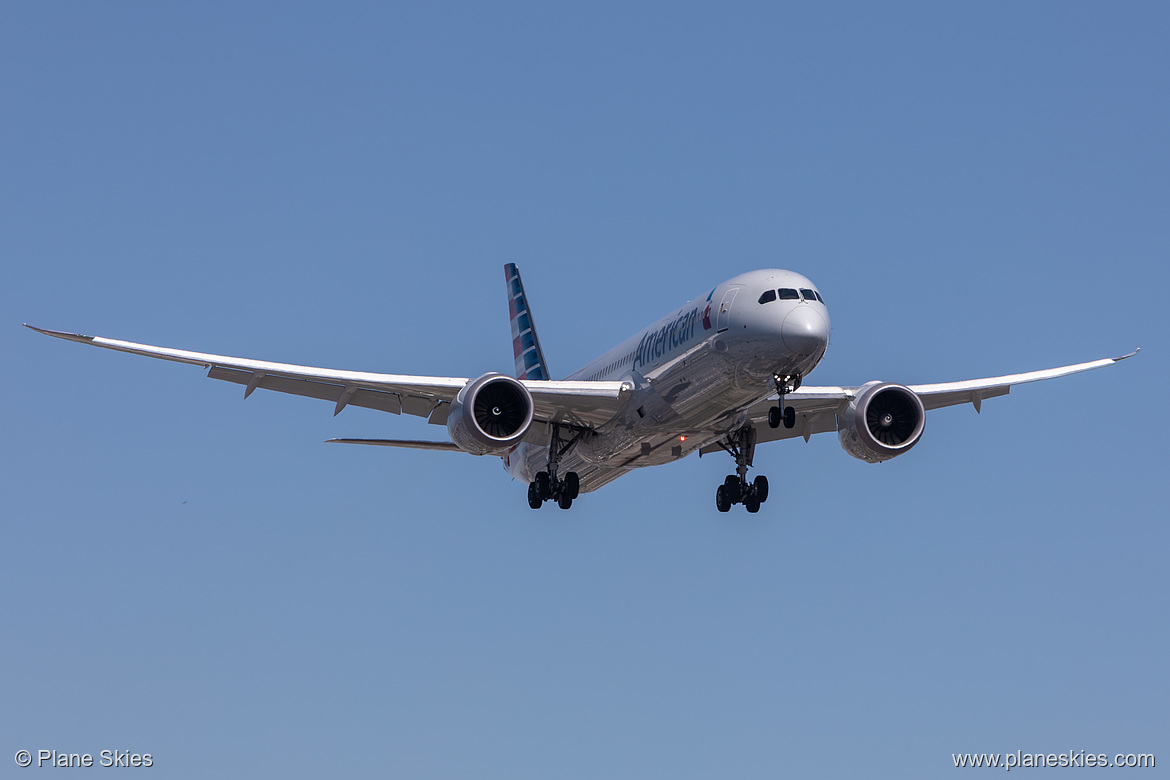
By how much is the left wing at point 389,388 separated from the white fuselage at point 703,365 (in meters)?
0.74

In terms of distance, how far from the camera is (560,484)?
38000mm

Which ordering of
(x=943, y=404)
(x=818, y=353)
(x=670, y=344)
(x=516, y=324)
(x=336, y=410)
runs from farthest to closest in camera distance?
(x=516, y=324) → (x=943, y=404) → (x=336, y=410) → (x=670, y=344) → (x=818, y=353)

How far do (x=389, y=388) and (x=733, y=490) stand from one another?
10.2m

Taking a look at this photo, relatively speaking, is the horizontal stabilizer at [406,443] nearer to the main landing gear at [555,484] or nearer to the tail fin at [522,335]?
the main landing gear at [555,484]

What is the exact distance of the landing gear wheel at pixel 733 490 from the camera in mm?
38034

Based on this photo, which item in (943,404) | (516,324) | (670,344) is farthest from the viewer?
(516,324)

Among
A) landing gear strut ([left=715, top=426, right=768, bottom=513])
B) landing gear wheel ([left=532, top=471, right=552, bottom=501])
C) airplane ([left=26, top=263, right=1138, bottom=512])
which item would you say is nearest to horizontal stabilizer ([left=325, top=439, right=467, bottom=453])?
airplane ([left=26, top=263, right=1138, bottom=512])

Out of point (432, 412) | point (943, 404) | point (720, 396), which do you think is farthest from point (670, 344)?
point (943, 404)

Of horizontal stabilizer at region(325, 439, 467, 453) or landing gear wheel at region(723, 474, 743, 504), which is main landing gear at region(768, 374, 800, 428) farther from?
horizontal stabilizer at region(325, 439, 467, 453)

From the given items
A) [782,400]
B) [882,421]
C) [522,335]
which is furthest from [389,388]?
[522,335]

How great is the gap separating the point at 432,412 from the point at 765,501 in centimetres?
965

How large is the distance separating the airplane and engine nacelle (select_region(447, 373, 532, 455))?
36mm

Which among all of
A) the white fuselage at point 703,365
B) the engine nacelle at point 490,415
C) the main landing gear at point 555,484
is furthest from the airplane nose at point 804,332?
the main landing gear at point 555,484

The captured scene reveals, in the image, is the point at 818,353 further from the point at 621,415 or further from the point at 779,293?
the point at 621,415
